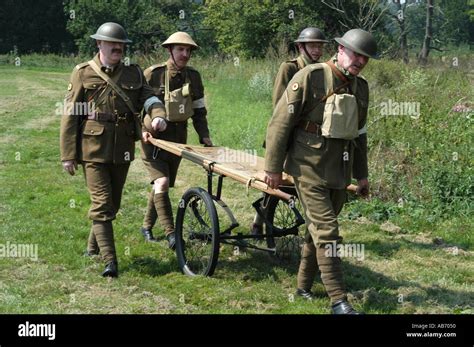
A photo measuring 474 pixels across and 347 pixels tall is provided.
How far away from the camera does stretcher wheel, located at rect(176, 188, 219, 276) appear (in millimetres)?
6305

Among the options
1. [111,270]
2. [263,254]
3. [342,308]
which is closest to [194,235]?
[111,270]

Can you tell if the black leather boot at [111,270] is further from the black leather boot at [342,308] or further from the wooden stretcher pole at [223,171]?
the black leather boot at [342,308]

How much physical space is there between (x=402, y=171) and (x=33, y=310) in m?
5.54

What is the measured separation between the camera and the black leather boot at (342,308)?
4949mm

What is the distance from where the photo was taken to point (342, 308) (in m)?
4.96

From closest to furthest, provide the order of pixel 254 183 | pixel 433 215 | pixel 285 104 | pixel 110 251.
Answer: pixel 285 104
pixel 254 183
pixel 110 251
pixel 433 215

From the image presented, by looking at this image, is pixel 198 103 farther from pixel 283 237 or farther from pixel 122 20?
pixel 122 20

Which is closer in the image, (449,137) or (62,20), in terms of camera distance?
(449,137)

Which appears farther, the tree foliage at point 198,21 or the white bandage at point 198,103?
the tree foliage at point 198,21

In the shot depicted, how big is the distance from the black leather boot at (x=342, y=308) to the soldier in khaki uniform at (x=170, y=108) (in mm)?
2418

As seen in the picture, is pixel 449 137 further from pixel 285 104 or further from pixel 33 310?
pixel 33 310

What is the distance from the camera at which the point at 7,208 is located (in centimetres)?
882

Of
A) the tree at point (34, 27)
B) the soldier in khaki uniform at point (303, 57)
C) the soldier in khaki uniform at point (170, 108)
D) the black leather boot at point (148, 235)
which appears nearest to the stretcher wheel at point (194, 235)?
the soldier in khaki uniform at point (170, 108)

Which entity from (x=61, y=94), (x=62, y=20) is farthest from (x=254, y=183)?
(x=62, y=20)
